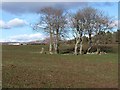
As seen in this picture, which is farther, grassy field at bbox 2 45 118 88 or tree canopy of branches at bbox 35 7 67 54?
tree canopy of branches at bbox 35 7 67 54

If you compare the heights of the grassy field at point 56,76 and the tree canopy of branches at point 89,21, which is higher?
the tree canopy of branches at point 89,21

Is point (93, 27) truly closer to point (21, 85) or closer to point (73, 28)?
point (73, 28)

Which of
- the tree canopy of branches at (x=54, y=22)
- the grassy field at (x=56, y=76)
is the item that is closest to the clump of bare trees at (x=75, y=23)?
the tree canopy of branches at (x=54, y=22)

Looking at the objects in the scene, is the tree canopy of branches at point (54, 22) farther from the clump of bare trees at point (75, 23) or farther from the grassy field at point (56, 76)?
the grassy field at point (56, 76)

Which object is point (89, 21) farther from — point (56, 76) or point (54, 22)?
point (56, 76)

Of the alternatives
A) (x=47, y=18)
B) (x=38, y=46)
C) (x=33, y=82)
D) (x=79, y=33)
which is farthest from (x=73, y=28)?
(x=33, y=82)

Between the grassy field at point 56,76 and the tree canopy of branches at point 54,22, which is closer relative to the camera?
the grassy field at point 56,76

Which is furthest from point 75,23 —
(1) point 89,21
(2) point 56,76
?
(2) point 56,76

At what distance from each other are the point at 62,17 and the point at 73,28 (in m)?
3.96

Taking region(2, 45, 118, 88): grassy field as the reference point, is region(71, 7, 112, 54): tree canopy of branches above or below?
above

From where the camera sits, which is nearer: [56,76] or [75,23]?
[56,76]

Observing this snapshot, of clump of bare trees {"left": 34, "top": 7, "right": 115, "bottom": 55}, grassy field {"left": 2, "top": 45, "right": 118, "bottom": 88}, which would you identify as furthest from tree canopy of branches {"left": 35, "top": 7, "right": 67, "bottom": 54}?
grassy field {"left": 2, "top": 45, "right": 118, "bottom": 88}

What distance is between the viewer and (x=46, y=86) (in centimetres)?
1265

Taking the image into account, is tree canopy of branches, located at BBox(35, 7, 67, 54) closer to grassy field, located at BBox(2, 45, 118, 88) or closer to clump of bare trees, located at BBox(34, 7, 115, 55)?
clump of bare trees, located at BBox(34, 7, 115, 55)
